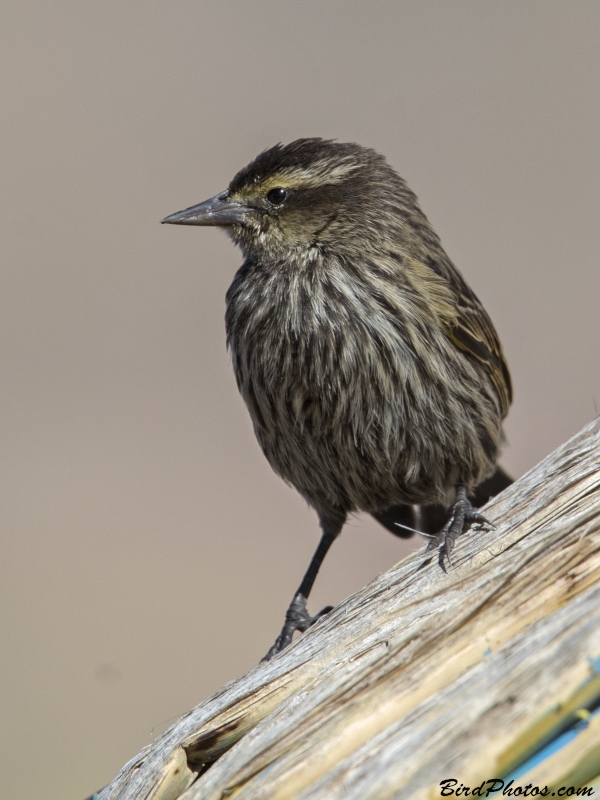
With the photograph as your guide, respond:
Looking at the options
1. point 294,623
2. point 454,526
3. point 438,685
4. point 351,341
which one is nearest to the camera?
point 438,685

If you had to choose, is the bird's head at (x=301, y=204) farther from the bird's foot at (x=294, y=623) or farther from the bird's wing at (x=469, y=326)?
the bird's foot at (x=294, y=623)

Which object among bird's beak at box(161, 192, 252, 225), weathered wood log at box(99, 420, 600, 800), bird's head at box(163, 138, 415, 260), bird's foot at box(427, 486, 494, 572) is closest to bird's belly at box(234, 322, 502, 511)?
bird's foot at box(427, 486, 494, 572)

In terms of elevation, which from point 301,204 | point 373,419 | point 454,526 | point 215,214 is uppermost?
point 215,214

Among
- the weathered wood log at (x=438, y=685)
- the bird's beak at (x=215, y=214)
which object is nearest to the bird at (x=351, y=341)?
the bird's beak at (x=215, y=214)

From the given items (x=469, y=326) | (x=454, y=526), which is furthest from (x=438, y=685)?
(x=469, y=326)

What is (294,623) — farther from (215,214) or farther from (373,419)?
(215,214)

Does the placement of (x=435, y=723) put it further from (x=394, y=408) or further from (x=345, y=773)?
(x=394, y=408)
